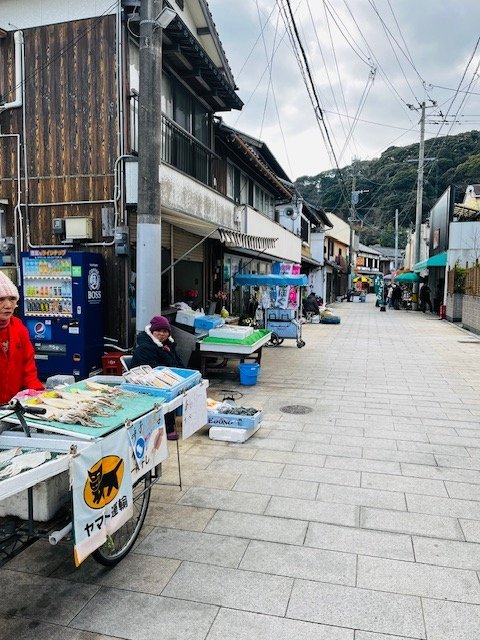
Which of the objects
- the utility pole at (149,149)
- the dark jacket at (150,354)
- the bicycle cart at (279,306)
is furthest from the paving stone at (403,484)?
the bicycle cart at (279,306)

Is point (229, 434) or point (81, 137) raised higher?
point (81, 137)

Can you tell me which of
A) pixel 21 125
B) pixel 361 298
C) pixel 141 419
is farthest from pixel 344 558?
pixel 361 298

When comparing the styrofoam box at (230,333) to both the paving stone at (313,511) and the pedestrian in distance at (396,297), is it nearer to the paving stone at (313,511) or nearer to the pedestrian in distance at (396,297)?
the paving stone at (313,511)

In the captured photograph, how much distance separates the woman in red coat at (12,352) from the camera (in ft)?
12.9

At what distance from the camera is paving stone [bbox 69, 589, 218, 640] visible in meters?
2.94

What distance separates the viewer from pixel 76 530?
2820 mm

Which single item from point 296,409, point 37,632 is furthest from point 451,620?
point 296,409

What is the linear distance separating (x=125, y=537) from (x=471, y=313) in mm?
19903

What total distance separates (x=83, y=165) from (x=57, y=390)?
6.31m

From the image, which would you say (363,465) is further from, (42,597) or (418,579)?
(42,597)

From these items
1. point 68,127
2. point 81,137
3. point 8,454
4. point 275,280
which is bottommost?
point 8,454

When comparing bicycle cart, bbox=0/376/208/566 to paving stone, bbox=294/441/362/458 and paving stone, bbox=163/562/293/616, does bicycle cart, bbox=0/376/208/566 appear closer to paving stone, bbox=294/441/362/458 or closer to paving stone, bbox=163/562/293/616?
paving stone, bbox=163/562/293/616

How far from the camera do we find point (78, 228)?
892 centimetres

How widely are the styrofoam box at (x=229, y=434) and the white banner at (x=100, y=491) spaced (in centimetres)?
300
